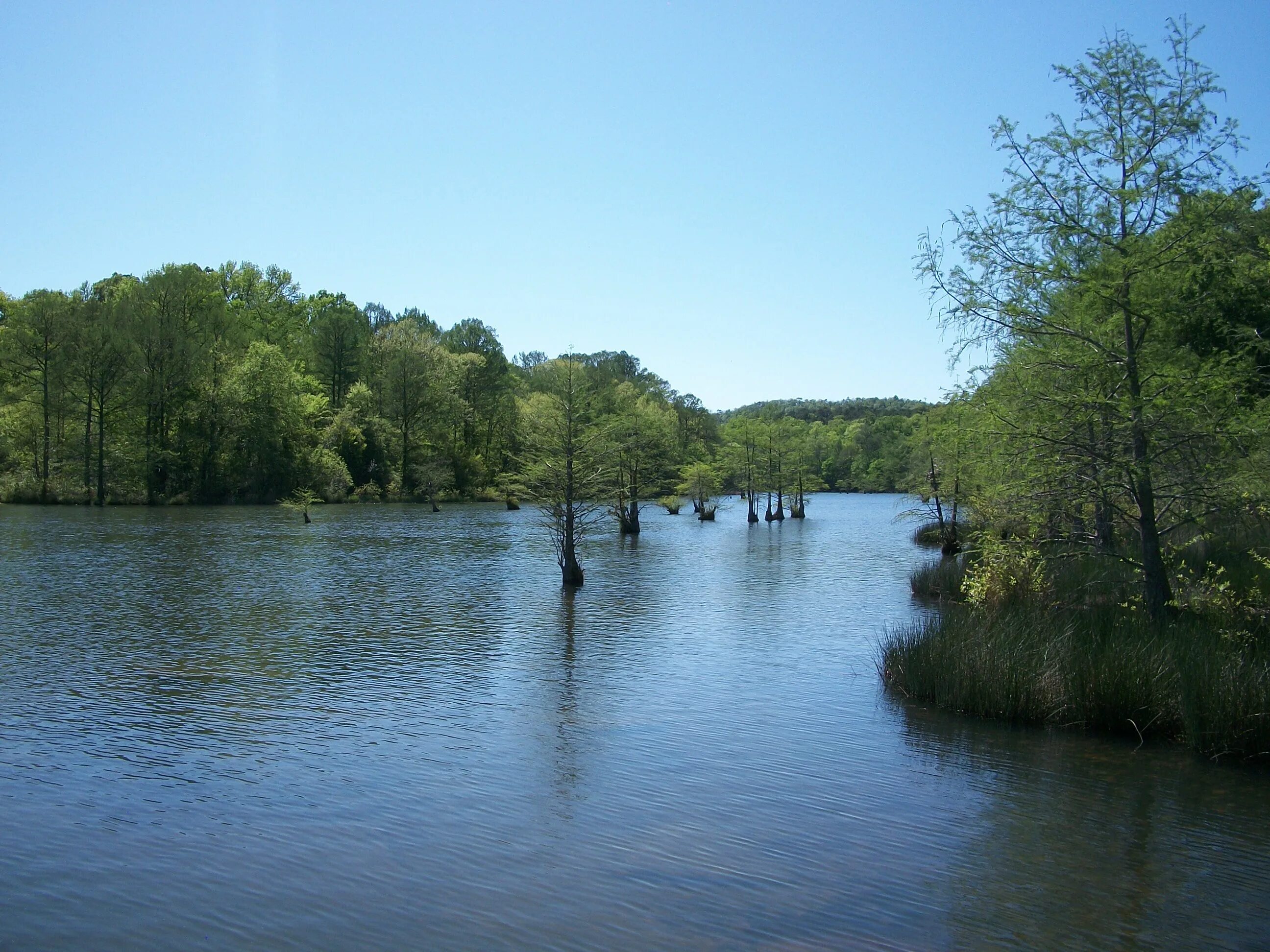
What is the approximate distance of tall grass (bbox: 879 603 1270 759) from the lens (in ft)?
36.0

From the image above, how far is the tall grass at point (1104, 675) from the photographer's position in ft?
36.0

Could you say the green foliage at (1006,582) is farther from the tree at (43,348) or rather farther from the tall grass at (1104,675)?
the tree at (43,348)

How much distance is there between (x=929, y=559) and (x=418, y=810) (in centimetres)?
3196

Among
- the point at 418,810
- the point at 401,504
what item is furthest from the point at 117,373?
the point at 418,810

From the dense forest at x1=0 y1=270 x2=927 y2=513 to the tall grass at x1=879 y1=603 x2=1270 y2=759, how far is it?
3179cm

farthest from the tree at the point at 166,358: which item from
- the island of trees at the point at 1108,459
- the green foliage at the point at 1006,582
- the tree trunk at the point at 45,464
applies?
the green foliage at the point at 1006,582

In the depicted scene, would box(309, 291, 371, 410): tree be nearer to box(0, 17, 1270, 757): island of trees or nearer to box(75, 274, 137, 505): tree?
box(75, 274, 137, 505): tree

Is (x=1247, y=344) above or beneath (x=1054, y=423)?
above

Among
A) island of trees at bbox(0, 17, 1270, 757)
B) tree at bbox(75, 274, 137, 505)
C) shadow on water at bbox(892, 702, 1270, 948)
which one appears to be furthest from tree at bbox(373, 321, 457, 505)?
shadow on water at bbox(892, 702, 1270, 948)

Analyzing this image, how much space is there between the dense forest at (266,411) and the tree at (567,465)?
16.2m


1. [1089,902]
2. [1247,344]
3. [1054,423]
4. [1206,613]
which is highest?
[1247,344]

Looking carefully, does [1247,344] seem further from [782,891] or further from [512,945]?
[512,945]

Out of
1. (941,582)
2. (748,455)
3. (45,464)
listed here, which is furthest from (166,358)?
(941,582)

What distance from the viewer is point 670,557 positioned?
128ft
